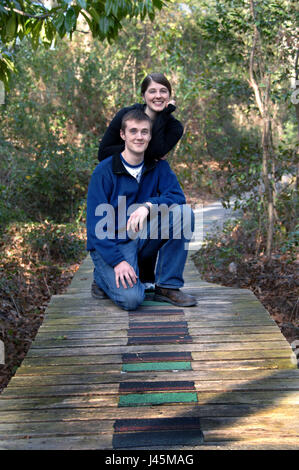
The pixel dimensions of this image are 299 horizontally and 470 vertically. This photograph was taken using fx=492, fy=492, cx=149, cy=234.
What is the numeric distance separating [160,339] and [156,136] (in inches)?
62.1

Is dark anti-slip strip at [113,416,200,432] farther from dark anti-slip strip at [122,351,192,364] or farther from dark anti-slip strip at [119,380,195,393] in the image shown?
dark anti-slip strip at [122,351,192,364]

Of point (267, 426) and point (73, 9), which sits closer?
point (267, 426)

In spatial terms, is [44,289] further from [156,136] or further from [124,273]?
[156,136]

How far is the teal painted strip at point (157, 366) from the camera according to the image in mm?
2658

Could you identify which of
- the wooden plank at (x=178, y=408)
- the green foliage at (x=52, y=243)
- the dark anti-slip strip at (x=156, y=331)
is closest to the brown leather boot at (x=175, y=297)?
the dark anti-slip strip at (x=156, y=331)

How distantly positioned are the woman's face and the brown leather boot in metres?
1.39

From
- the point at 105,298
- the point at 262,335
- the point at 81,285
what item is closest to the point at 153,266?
the point at 105,298

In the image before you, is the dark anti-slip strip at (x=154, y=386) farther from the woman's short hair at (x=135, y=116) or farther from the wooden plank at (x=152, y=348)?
the woman's short hair at (x=135, y=116)

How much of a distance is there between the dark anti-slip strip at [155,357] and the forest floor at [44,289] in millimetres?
1596

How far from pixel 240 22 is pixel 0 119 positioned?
458 cm

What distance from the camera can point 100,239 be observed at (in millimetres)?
3488

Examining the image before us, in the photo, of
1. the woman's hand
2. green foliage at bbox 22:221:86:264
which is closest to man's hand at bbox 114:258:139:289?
the woman's hand

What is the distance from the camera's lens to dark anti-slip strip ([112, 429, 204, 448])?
1.98 m
